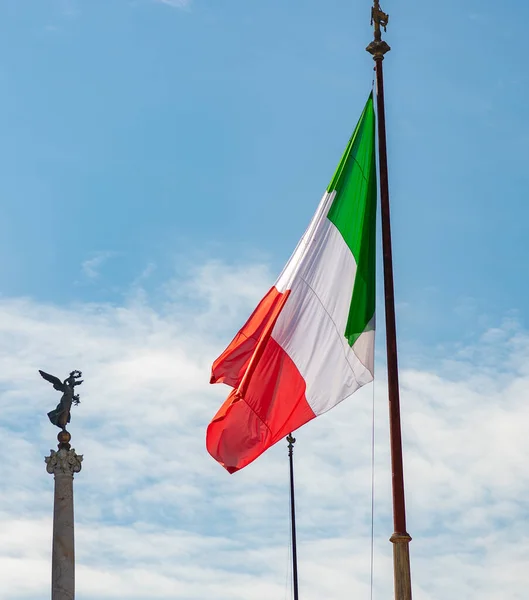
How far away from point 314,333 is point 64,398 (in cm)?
2004

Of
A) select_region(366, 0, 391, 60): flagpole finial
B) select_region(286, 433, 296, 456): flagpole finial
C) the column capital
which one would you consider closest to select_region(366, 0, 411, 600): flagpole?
select_region(366, 0, 391, 60): flagpole finial

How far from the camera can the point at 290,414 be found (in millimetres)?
17141

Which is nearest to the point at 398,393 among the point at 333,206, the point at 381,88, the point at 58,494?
the point at 333,206

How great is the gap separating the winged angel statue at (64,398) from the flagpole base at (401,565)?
2154 centimetres

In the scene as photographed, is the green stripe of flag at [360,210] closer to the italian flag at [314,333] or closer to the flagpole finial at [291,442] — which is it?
the italian flag at [314,333]

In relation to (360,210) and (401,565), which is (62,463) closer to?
(360,210)

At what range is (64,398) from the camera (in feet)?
119

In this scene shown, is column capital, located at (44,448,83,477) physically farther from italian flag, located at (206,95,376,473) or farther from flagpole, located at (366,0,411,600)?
flagpole, located at (366,0,411,600)

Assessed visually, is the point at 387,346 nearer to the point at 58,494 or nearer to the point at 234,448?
the point at 234,448

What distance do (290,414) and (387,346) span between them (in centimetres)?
172

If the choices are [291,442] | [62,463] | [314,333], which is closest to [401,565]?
[314,333]

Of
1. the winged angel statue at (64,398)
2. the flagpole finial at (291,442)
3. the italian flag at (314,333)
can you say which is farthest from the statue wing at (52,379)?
the italian flag at (314,333)

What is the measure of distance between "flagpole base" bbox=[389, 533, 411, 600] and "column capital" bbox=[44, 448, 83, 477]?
2041cm

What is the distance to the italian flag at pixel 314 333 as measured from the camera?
17.0 m
